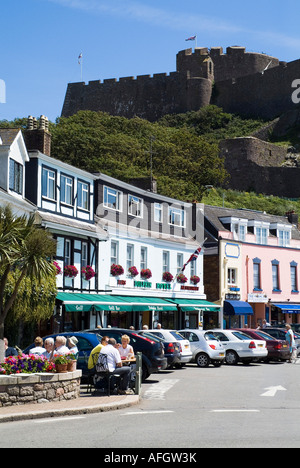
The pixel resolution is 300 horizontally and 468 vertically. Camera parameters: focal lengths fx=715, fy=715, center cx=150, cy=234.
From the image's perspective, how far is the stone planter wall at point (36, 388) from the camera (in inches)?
559

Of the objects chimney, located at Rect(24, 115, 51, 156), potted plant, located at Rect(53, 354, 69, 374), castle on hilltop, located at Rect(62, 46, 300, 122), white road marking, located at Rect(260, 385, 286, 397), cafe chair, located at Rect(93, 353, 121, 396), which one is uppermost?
castle on hilltop, located at Rect(62, 46, 300, 122)

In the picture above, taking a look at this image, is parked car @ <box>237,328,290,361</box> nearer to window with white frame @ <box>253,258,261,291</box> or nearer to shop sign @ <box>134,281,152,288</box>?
shop sign @ <box>134,281,152,288</box>

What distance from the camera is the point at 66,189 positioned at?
31031 mm

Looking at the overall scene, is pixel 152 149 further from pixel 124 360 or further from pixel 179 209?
pixel 124 360

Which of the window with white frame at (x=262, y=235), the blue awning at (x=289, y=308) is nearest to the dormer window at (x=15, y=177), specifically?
the window with white frame at (x=262, y=235)

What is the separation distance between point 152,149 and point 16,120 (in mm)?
13821

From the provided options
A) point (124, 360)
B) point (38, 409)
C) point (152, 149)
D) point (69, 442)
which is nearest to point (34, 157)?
point (124, 360)

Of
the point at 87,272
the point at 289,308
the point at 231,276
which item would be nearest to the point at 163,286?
the point at 231,276

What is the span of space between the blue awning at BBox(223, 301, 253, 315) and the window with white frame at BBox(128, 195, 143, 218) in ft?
28.7

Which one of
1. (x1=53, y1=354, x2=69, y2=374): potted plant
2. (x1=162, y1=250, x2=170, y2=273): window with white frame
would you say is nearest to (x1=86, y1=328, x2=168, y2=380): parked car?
(x1=53, y1=354, x2=69, y2=374): potted plant

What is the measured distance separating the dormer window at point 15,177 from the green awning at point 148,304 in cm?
808

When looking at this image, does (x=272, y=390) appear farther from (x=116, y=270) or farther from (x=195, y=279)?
(x=195, y=279)

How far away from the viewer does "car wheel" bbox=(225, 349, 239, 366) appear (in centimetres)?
2888

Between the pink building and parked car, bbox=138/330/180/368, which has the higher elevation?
the pink building
